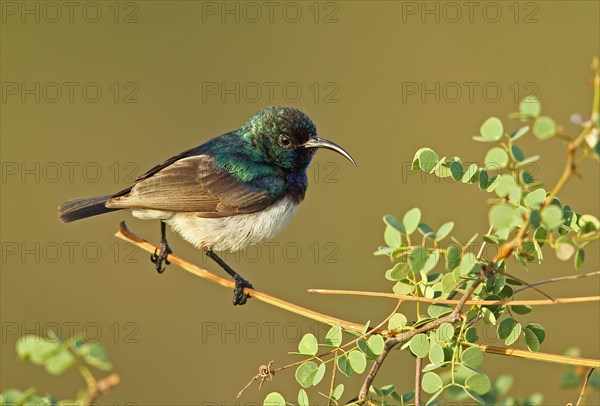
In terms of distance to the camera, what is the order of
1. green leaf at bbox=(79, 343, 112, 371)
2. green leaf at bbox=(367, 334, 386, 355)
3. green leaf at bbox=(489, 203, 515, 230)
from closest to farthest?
green leaf at bbox=(79, 343, 112, 371), green leaf at bbox=(489, 203, 515, 230), green leaf at bbox=(367, 334, 386, 355)

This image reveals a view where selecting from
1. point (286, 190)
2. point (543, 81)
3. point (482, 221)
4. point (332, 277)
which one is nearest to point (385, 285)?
point (332, 277)

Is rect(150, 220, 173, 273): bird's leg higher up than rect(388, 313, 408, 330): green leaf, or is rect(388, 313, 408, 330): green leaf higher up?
rect(388, 313, 408, 330): green leaf

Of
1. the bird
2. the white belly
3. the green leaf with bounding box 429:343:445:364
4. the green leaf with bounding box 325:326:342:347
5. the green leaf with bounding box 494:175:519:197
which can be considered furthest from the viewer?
the white belly

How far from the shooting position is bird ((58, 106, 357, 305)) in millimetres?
4539

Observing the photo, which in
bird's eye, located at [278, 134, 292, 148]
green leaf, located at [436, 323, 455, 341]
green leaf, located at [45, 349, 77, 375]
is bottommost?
green leaf, located at [436, 323, 455, 341]

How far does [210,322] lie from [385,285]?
1904mm

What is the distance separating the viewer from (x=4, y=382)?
24.6 ft

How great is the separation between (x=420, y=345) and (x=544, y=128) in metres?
0.66

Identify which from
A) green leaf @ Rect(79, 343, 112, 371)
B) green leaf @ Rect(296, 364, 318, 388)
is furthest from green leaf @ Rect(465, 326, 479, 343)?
green leaf @ Rect(79, 343, 112, 371)

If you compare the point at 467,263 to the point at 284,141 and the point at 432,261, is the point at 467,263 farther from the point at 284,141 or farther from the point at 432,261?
the point at 284,141

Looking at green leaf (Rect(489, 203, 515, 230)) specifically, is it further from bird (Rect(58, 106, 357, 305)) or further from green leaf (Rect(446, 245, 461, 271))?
bird (Rect(58, 106, 357, 305))

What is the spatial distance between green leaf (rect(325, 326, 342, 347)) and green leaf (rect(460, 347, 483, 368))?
0.37 meters

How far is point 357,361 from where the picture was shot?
6.80ft

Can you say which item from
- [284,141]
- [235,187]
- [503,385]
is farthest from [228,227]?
[503,385]
